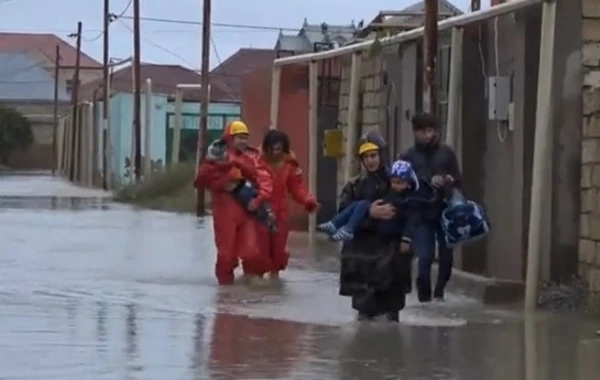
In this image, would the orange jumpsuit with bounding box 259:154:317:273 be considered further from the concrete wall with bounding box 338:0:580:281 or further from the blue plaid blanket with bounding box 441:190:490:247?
the blue plaid blanket with bounding box 441:190:490:247

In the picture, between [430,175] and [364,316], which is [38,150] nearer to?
[430,175]

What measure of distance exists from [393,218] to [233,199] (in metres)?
3.71

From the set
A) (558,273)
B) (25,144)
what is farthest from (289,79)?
(25,144)

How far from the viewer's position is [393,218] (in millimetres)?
12117

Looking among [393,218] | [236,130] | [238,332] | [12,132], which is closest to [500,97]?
[236,130]

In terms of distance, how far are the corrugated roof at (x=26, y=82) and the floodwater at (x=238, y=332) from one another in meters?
96.4

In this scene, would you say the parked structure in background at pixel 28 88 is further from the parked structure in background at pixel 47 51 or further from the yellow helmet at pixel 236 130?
the yellow helmet at pixel 236 130

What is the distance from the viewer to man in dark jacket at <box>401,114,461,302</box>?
44.1ft

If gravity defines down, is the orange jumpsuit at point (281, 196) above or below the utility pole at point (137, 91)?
below

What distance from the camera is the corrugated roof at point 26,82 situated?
373 feet

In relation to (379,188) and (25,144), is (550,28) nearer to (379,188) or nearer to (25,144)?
(379,188)

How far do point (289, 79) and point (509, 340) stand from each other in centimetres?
1360

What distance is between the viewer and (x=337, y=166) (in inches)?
920

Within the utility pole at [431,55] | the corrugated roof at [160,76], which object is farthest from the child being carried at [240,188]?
the corrugated roof at [160,76]
